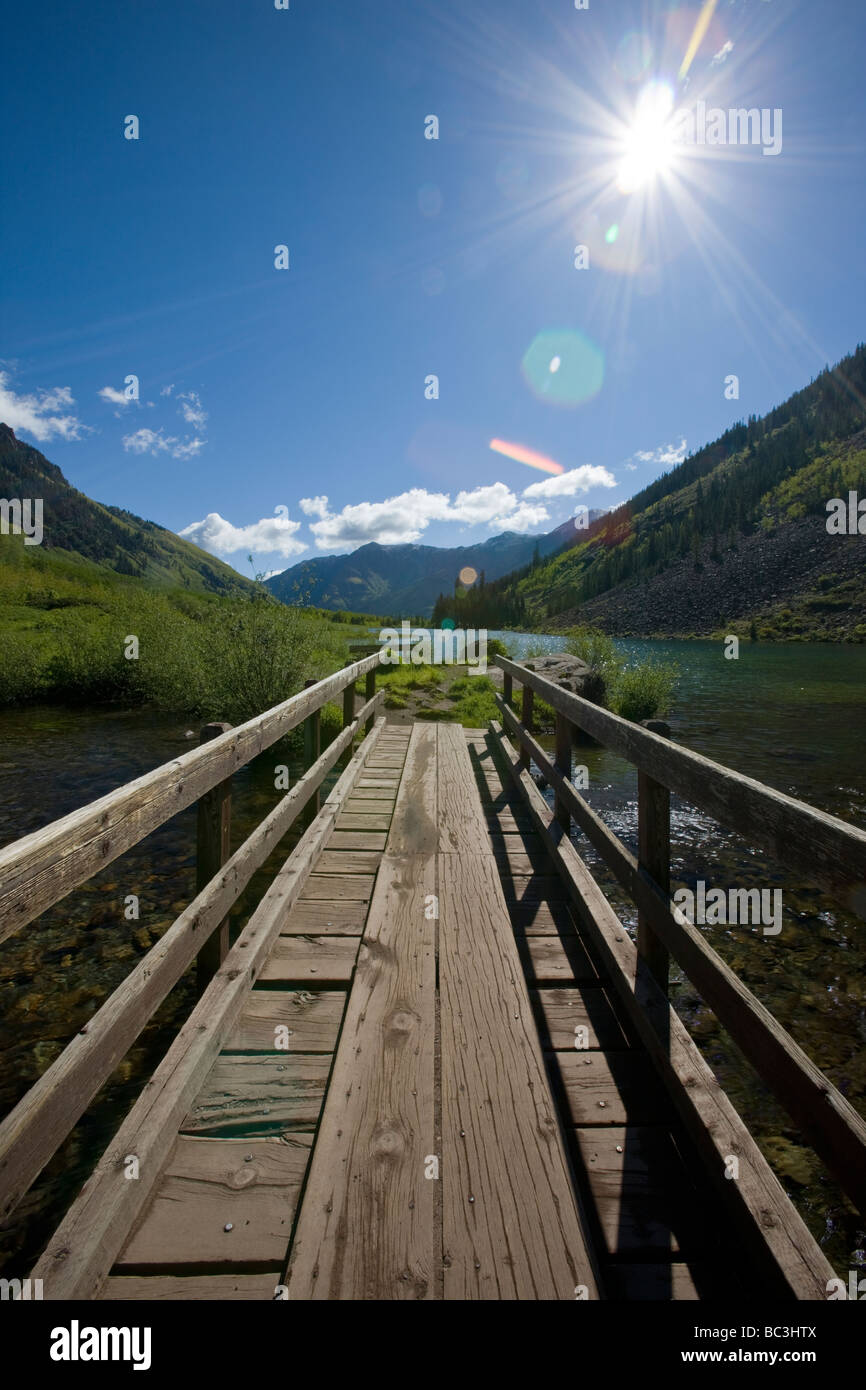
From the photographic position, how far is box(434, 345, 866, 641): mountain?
85.9 m

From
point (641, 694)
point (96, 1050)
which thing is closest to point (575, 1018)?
point (96, 1050)

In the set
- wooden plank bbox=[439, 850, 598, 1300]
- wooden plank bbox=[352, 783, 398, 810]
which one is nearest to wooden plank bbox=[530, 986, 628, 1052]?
wooden plank bbox=[439, 850, 598, 1300]

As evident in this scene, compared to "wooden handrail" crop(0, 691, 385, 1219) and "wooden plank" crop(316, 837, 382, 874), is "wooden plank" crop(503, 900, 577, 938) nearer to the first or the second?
"wooden plank" crop(316, 837, 382, 874)

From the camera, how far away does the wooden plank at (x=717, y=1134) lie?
1594 millimetres

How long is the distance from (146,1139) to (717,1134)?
2002 mm

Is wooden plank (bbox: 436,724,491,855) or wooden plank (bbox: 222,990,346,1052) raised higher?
wooden plank (bbox: 436,724,491,855)

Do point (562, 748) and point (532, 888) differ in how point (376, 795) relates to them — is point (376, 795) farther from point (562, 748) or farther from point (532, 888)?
point (532, 888)

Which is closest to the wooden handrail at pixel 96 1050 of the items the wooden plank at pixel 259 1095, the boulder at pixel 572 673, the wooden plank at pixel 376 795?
the wooden plank at pixel 259 1095

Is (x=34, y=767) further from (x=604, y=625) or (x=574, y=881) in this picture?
(x=604, y=625)

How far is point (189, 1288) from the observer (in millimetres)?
1626

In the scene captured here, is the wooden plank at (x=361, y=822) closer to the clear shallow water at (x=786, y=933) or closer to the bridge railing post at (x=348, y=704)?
the bridge railing post at (x=348, y=704)

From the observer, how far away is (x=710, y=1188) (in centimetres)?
198

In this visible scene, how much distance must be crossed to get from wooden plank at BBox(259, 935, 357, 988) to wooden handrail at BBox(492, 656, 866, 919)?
2063mm
